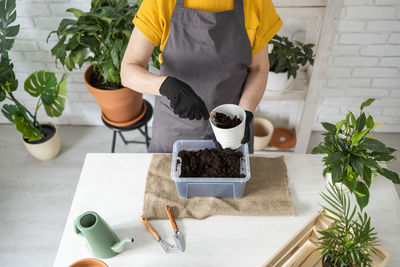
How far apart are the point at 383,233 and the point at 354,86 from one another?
1.60 metres

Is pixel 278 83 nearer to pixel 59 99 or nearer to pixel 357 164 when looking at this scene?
pixel 357 164

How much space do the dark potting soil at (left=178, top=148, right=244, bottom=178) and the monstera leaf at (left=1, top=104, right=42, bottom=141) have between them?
147 centimetres

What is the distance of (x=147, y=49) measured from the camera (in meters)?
1.34

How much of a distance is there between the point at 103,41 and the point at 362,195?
5.09 feet

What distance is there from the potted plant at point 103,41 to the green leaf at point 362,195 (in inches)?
52.9

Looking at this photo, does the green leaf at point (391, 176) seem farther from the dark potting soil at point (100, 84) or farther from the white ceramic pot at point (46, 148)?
the white ceramic pot at point (46, 148)

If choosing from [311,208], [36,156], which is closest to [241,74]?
[311,208]

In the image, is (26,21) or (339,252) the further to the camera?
(26,21)

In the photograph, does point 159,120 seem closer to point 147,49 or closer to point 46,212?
point 147,49

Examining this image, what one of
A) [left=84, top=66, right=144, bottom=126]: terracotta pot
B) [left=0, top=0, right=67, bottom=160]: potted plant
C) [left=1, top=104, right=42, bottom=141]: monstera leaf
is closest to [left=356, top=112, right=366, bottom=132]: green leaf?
[left=84, top=66, right=144, bottom=126]: terracotta pot

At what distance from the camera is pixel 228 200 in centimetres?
130

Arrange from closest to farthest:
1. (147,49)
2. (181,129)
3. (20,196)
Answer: (147,49) < (181,129) < (20,196)

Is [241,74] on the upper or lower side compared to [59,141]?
upper

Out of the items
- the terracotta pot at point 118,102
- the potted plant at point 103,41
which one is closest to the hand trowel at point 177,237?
the potted plant at point 103,41
